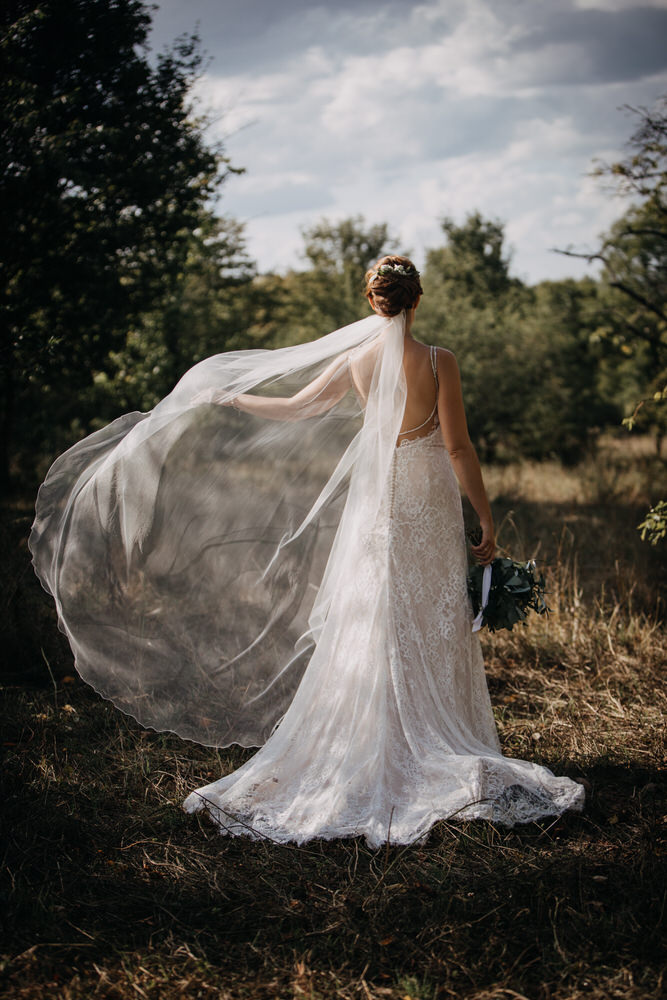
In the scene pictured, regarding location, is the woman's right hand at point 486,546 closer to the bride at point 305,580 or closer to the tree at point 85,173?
the bride at point 305,580

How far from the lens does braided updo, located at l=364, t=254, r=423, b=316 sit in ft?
10.4

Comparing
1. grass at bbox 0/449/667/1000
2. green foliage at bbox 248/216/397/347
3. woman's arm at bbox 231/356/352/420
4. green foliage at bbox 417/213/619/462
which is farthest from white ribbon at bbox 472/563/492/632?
green foliage at bbox 248/216/397/347

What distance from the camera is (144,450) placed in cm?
358

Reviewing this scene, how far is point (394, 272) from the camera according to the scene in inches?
124

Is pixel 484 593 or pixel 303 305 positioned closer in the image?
pixel 484 593

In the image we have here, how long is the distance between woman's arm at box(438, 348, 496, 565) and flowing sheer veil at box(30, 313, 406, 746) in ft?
1.38

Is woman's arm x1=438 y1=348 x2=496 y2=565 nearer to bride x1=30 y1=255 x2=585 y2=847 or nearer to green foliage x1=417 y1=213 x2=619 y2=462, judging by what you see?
bride x1=30 y1=255 x2=585 y2=847

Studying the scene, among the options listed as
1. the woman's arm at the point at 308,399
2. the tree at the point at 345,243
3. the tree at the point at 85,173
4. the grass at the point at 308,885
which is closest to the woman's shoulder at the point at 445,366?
the woman's arm at the point at 308,399

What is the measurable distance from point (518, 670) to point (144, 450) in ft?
9.61

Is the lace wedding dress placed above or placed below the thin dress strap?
below

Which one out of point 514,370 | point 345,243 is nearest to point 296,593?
point 514,370

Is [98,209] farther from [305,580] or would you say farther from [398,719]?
[398,719]

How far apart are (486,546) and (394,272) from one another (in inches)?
51.3

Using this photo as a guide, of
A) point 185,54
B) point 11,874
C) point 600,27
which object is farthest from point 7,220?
point 600,27
